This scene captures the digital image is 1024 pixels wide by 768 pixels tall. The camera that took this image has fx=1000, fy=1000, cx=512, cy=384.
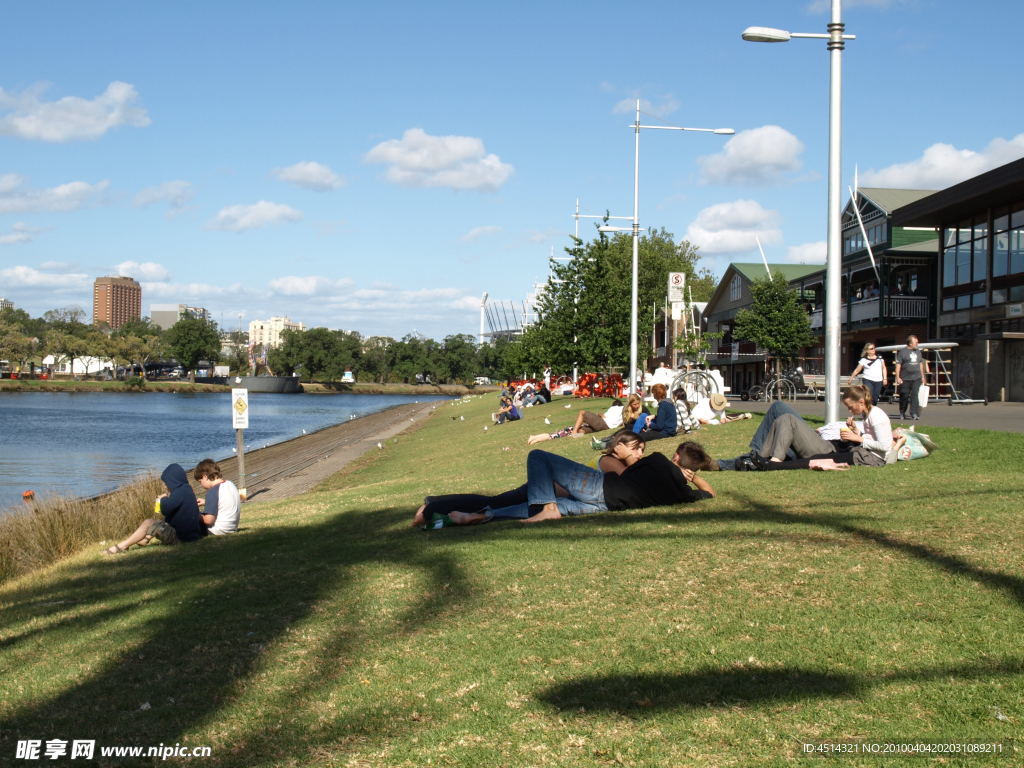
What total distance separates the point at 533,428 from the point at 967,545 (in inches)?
875

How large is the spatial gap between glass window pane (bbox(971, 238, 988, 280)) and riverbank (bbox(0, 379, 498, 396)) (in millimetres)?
125028

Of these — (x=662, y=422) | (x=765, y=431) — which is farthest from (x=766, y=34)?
(x=662, y=422)

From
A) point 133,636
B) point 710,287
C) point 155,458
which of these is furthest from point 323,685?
point 710,287

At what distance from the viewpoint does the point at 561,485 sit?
9531 millimetres

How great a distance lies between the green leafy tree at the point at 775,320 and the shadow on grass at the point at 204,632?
44.3 m

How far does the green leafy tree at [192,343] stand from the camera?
579ft

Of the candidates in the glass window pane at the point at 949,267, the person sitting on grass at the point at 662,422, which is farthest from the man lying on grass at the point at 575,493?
the glass window pane at the point at 949,267

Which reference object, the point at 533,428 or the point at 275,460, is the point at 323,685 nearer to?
the point at 533,428

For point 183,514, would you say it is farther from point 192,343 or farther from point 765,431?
point 192,343

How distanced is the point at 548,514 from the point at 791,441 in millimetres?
4411

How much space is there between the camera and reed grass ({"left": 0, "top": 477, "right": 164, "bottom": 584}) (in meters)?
12.6

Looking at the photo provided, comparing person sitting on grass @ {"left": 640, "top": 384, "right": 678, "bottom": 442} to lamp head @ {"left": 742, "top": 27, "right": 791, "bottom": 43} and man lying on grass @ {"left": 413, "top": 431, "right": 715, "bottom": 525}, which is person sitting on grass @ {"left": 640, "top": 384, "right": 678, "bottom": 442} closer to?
lamp head @ {"left": 742, "top": 27, "right": 791, "bottom": 43}

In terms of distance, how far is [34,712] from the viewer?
531 centimetres

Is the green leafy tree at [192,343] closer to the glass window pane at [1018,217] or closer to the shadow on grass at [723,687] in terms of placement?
the glass window pane at [1018,217]
